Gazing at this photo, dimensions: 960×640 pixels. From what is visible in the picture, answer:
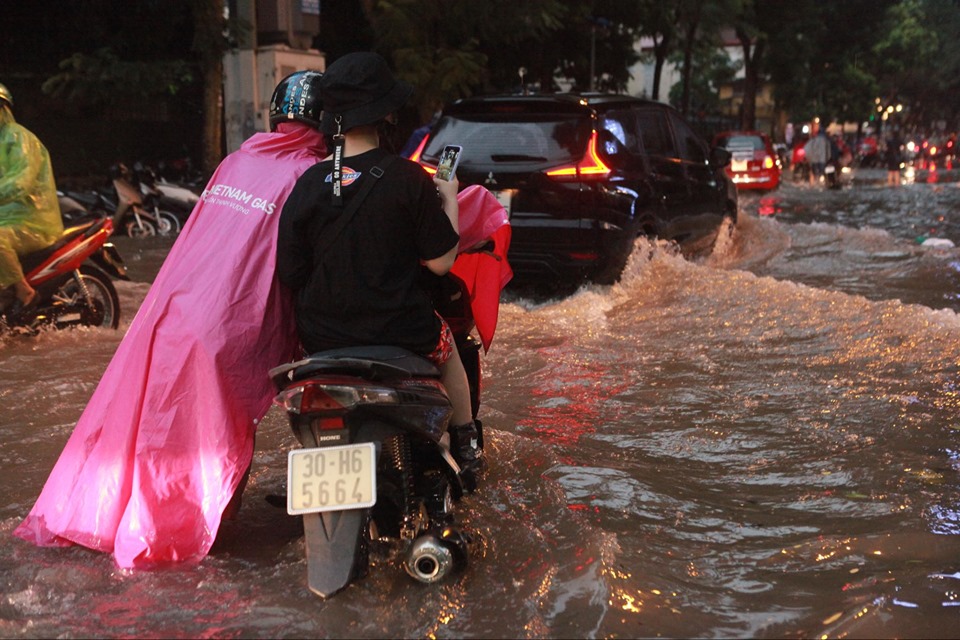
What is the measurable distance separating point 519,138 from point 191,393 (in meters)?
5.17

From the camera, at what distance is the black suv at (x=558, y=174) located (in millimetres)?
8266

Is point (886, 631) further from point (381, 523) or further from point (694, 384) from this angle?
point (694, 384)

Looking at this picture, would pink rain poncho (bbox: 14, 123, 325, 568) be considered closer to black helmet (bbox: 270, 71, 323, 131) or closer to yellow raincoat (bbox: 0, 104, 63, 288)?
black helmet (bbox: 270, 71, 323, 131)

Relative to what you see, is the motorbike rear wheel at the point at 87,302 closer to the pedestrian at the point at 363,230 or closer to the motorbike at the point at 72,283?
the motorbike at the point at 72,283

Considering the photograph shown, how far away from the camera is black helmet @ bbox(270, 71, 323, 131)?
380cm

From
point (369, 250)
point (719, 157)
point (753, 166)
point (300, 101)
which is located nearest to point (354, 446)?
Result: point (369, 250)

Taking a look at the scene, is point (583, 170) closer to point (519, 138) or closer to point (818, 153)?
point (519, 138)

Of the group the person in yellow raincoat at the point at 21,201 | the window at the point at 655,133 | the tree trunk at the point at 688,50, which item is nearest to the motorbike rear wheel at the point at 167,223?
the window at the point at 655,133

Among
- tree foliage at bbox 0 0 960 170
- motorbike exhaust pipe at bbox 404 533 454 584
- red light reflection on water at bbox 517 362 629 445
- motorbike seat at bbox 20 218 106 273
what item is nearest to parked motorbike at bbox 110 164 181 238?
tree foliage at bbox 0 0 960 170

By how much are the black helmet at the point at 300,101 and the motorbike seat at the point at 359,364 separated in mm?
907

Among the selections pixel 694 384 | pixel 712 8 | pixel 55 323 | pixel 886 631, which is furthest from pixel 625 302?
pixel 712 8

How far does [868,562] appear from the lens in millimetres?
3801

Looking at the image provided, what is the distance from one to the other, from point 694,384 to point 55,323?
14.0 ft

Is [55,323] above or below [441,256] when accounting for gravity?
below
